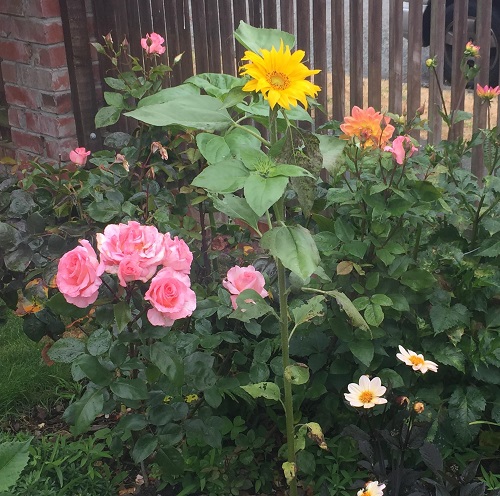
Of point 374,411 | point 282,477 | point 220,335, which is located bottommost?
point 282,477

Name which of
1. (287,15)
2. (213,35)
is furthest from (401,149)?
(213,35)

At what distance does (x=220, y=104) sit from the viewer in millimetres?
1804

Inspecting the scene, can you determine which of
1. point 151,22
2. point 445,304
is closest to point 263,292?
point 445,304

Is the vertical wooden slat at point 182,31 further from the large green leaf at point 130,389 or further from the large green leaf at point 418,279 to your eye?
the large green leaf at point 130,389

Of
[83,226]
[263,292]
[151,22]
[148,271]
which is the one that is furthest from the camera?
[151,22]

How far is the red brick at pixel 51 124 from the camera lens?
4.49m

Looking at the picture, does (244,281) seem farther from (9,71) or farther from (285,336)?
(9,71)

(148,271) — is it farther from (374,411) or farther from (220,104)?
(374,411)

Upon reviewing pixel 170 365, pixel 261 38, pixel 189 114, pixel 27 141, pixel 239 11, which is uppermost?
pixel 261 38

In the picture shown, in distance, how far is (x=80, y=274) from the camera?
6.08 ft

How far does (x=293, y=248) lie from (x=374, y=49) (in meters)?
1.80

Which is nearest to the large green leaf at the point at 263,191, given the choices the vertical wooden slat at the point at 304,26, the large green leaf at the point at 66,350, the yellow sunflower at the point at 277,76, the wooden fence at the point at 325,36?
the yellow sunflower at the point at 277,76

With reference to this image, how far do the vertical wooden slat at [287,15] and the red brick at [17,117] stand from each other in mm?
1786

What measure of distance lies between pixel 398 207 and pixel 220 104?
67 centimetres
